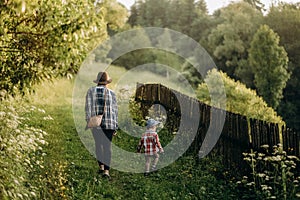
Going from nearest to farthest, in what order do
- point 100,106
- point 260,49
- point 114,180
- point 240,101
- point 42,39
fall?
point 42,39
point 100,106
point 114,180
point 240,101
point 260,49

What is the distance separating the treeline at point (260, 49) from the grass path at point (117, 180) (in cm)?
3350

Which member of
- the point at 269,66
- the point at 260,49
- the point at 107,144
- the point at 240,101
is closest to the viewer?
the point at 107,144

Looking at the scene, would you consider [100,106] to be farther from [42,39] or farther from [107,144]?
[42,39]

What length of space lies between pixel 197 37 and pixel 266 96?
28030 mm

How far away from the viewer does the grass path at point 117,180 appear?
8336mm

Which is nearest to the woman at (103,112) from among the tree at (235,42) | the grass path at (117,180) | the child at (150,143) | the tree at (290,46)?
the grass path at (117,180)

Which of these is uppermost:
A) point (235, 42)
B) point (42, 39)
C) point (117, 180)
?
point (235, 42)

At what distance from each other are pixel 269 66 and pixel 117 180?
37.2 meters

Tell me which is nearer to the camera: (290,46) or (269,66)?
(269,66)

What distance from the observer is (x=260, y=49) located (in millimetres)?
44438

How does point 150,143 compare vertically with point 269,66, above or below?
below

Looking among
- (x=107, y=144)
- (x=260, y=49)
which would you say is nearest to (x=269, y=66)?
(x=260, y=49)

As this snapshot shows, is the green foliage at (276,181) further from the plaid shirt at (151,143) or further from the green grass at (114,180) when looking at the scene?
the plaid shirt at (151,143)

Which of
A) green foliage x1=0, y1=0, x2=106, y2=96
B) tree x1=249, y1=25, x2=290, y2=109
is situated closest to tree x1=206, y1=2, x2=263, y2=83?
tree x1=249, y1=25, x2=290, y2=109
